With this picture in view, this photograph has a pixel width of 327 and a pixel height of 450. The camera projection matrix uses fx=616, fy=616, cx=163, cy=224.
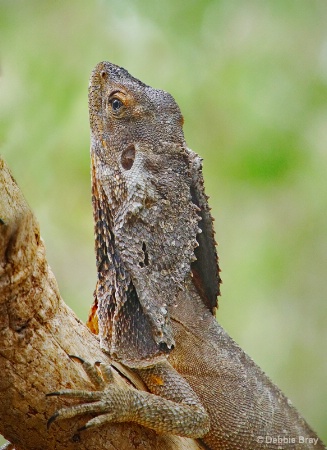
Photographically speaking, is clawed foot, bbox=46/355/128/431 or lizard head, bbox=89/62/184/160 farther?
lizard head, bbox=89/62/184/160

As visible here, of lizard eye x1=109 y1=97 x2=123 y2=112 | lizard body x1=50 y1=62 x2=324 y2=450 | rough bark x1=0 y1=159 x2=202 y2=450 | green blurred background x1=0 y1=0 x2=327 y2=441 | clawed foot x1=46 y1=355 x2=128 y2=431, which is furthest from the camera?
green blurred background x1=0 y1=0 x2=327 y2=441

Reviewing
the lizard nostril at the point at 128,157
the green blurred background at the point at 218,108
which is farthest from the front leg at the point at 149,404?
the green blurred background at the point at 218,108

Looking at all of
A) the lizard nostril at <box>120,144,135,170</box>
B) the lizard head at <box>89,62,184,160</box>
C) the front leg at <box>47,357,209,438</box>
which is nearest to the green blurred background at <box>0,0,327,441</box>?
the lizard head at <box>89,62,184,160</box>

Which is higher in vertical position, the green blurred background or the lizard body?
the green blurred background

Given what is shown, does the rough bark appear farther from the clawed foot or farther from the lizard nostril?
the lizard nostril

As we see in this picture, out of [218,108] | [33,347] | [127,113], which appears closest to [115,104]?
[127,113]

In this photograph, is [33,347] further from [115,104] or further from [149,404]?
[115,104]

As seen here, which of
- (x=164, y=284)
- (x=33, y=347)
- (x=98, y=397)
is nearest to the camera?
(x=33, y=347)

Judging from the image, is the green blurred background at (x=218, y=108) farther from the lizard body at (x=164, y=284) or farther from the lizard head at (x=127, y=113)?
the lizard body at (x=164, y=284)
